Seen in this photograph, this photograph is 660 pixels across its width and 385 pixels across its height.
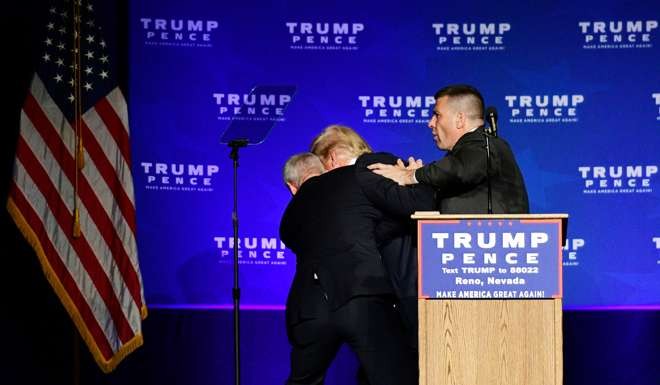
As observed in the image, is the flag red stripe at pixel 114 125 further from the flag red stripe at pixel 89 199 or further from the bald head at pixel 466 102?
the bald head at pixel 466 102

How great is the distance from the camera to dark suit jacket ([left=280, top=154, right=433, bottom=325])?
447 cm

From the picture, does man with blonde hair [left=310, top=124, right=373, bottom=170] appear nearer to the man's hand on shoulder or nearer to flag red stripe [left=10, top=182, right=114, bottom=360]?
the man's hand on shoulder

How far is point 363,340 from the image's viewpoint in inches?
175

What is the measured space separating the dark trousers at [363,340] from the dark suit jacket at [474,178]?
0.53m

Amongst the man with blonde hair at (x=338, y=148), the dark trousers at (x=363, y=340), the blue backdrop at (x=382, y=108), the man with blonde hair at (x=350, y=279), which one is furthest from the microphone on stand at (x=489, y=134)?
the blue backdrop at (x=382, y=108)

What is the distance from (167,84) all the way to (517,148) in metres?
2.13

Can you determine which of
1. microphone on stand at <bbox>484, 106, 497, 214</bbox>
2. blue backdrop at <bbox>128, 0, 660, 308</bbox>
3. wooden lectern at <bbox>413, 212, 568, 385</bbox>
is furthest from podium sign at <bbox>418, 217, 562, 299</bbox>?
blue backdrop at <bbox>128, 0, 660, 308</bbox>

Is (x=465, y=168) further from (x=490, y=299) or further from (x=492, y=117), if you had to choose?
(x=490, y=299)

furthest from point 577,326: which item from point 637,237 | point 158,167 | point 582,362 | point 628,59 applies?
point 158,167

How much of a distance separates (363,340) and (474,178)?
2.73 feet

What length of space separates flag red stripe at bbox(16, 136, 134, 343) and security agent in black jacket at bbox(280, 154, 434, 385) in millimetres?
1486

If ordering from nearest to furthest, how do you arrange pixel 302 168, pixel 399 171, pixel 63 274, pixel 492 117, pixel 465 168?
pixel 492 117 → pixel 465 168 → pixel 399 171 → pixel 302 168 → pixel 63 274

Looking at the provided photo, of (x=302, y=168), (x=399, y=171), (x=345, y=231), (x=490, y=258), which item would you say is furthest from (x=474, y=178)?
(x=302, y=168)

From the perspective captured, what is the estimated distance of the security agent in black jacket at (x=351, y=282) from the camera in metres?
4.45
